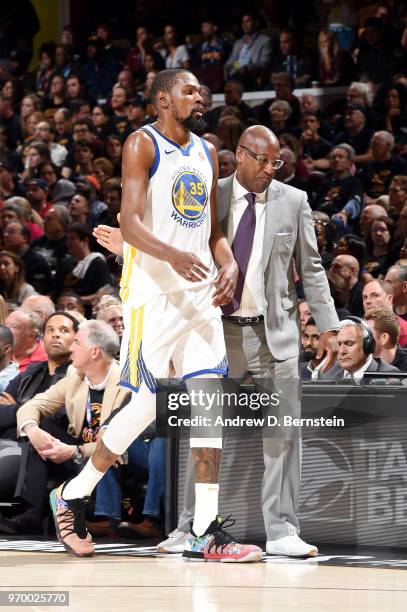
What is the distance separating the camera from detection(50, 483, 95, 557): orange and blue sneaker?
4480mm

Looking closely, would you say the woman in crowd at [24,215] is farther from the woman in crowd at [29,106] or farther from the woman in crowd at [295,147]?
the woman in crowd at [29,106]

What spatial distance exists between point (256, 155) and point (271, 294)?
1.79ft

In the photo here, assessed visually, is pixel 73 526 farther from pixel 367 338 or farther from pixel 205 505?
pixel 367 338

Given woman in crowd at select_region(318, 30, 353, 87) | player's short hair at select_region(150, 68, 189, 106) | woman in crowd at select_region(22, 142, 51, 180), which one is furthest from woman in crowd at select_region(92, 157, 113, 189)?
player's short hair at select_region(150, 68, 189, 106)

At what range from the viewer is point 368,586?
3754mm

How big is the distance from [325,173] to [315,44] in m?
3.68

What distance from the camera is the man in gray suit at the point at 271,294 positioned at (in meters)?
4.63

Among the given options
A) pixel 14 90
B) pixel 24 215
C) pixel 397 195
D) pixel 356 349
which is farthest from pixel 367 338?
pixel 14 90

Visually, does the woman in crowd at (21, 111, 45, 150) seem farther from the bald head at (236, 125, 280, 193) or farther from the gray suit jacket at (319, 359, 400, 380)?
the bald head at (236, 125, 280, 193)

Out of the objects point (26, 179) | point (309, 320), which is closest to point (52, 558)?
point (309, 320)

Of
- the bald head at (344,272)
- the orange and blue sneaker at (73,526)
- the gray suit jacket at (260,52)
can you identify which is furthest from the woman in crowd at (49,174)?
the orange and blue sneaker at (73,526)

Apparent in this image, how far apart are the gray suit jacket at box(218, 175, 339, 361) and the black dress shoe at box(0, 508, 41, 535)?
63.3 inches

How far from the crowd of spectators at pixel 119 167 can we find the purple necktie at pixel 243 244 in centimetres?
96

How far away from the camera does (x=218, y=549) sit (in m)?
4.35
